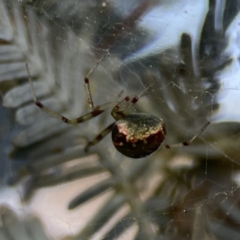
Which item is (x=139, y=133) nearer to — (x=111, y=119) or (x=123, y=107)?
(x=123, y=107)

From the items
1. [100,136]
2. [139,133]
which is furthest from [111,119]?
[139,133]

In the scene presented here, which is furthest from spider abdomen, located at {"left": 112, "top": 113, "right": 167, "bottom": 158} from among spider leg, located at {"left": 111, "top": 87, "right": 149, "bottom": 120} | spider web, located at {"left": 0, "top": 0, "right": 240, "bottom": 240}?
spider web, located at {"left": 0, "top": 0, "right": 240, "bottom": 240}

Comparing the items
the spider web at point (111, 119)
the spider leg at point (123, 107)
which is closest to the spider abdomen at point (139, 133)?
the spider leg at point (123, 107)

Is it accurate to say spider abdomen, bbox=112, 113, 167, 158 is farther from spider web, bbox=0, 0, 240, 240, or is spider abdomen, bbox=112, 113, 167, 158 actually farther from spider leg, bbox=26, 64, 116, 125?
spider web, bbox=0, 0, 240, 240

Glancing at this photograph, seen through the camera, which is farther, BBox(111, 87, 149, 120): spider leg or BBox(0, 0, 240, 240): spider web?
BBox(0, 0, 240, 240): spider web

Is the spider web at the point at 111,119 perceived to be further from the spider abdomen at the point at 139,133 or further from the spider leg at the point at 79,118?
the spider abdomen at the point at 139,133

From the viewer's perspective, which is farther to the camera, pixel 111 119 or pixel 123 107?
pixel 111 119
